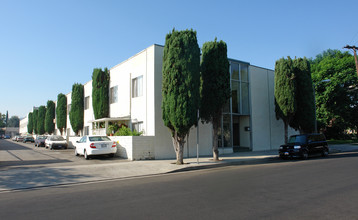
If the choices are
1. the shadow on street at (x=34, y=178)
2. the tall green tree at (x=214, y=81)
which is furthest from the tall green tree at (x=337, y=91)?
the shadow on street at (x=34, y=178)

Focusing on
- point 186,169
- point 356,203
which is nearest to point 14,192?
point 186,169

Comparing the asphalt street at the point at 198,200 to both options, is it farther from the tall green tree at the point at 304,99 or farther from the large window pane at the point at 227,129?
the tall green tree at the point at 304,99

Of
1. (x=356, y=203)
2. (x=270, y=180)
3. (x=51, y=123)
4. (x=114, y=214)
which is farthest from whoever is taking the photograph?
(x=51, y=123)

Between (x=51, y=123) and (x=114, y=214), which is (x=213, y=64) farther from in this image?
(x=51, y=123)

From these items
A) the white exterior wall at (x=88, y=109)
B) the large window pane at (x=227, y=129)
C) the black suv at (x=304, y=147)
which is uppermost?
the white exterior wall at (x=88, y=109)

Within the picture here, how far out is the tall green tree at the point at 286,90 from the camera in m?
20.2

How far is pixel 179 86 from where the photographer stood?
13195 millimetres

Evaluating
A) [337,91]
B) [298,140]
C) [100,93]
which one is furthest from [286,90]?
[337,91]

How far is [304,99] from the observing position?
21.2 m

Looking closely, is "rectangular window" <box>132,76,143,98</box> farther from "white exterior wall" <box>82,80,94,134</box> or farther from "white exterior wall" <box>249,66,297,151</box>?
"white exterior wall" <box>82,80,94,134</box>

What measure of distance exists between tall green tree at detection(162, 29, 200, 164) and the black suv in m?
7.00

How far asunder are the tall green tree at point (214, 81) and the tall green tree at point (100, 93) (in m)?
10.7

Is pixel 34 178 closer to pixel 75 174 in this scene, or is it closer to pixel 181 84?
pixel 75 174

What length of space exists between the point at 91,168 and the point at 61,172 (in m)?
1.43
